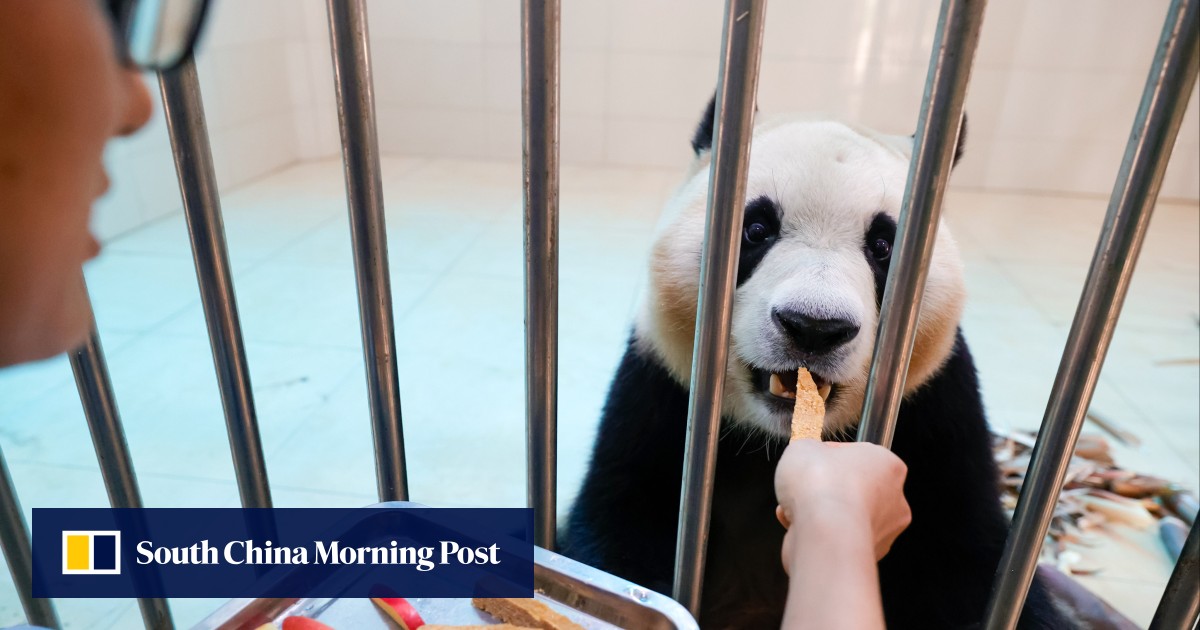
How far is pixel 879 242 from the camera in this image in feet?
2.75

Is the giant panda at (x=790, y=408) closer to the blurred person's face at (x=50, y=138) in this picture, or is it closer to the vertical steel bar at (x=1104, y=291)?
the vertical steel bar at (x=1104, y=291)

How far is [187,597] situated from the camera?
1100 mm

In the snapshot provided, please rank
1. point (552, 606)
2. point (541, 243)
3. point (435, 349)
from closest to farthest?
point (541, 243) → point (552, 606) → point (435, 349)

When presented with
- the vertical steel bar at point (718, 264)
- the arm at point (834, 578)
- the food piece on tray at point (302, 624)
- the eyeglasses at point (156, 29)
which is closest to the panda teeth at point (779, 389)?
the vertical steel bar at point (718, 264)

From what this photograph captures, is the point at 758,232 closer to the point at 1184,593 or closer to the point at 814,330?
the point at 814,330

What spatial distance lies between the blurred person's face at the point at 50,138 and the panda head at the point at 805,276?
538 millimetres

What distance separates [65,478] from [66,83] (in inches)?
53.6

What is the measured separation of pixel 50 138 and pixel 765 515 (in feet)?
2.47

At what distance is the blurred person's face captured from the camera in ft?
0.95

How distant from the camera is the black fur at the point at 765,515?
81 centimetres

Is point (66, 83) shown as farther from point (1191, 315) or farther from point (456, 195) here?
point (456, 195)

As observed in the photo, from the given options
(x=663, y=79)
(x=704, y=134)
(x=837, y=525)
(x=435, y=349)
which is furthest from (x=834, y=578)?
(x=663, y=79)

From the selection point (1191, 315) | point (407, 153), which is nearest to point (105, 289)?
point (407, 153)

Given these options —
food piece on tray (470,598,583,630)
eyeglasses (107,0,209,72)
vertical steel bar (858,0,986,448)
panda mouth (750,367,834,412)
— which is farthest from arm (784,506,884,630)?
eyeglasses (107,0,209,72)
